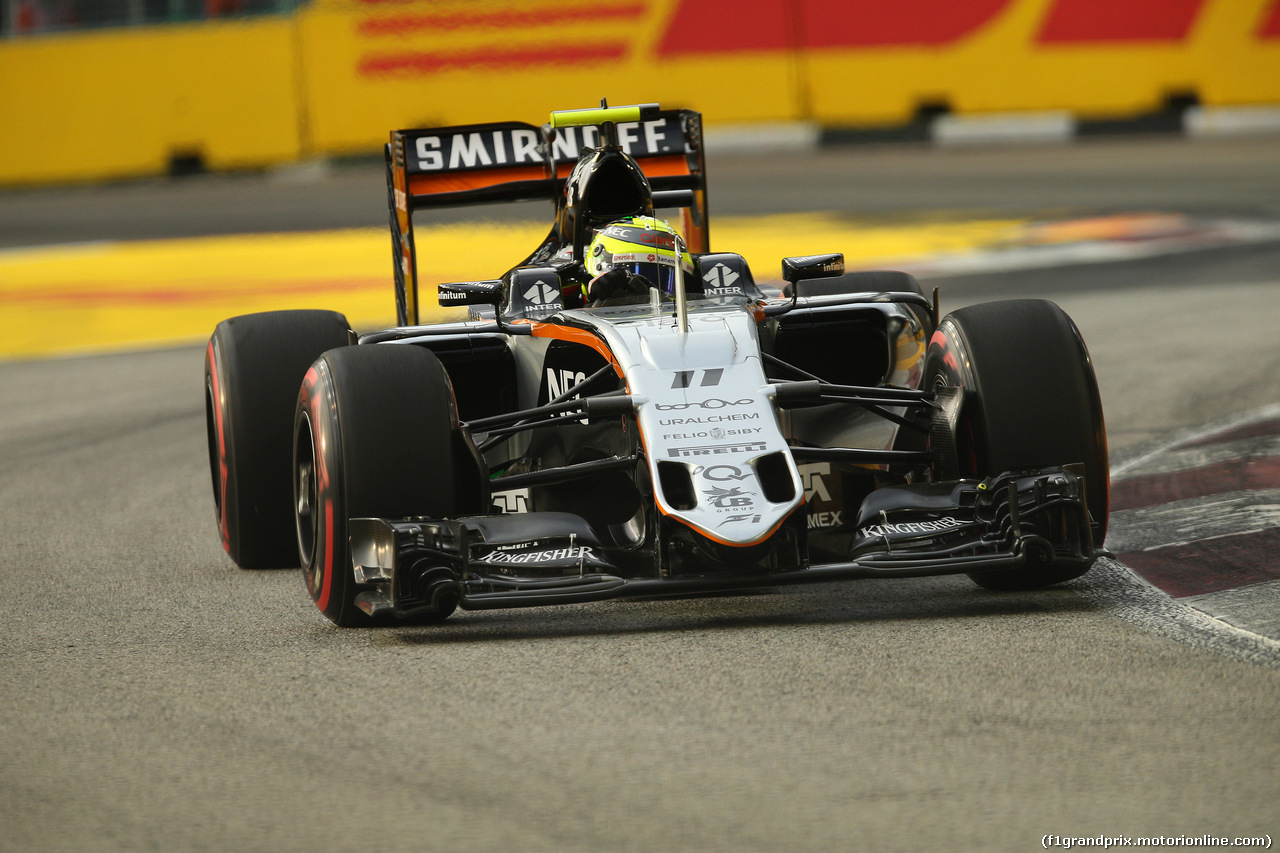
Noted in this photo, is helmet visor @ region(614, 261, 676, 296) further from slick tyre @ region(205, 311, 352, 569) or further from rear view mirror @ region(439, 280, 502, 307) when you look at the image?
slick tyre @ region(205, 311, 352, 569)

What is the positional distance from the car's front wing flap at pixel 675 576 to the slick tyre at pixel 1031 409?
114 mm

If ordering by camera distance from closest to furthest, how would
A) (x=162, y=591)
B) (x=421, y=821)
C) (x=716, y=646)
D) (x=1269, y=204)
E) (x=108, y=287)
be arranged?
(x=421, y=821)
(x=716, y=646)
(x=162, y=591)
(x=108, y=287)
(x=1269, y=204)

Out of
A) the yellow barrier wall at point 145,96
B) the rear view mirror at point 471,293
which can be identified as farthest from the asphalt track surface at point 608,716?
the yellow barrier wall at point 145,96

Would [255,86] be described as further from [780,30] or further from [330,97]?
[780,30]

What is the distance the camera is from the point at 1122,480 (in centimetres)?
755

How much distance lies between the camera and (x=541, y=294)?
21.7 ft

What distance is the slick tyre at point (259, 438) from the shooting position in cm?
666

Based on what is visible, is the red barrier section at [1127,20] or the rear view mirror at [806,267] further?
the red barrier section at [1127,20]

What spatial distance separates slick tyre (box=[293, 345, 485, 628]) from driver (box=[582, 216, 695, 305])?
1.12 m

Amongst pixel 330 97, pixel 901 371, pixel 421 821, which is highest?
pixel 330 97

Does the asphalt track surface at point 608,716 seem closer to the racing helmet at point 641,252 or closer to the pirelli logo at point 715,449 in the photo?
the pirelli logo at point 715,449

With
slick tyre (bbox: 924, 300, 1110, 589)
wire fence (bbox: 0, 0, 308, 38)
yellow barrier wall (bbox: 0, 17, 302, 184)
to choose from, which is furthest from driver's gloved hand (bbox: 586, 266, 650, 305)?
wire fence (bbox: 0, 0, 308, 38)

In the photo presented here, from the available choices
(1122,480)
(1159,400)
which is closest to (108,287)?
(1159,400)

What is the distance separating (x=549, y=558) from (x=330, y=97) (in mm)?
20429
